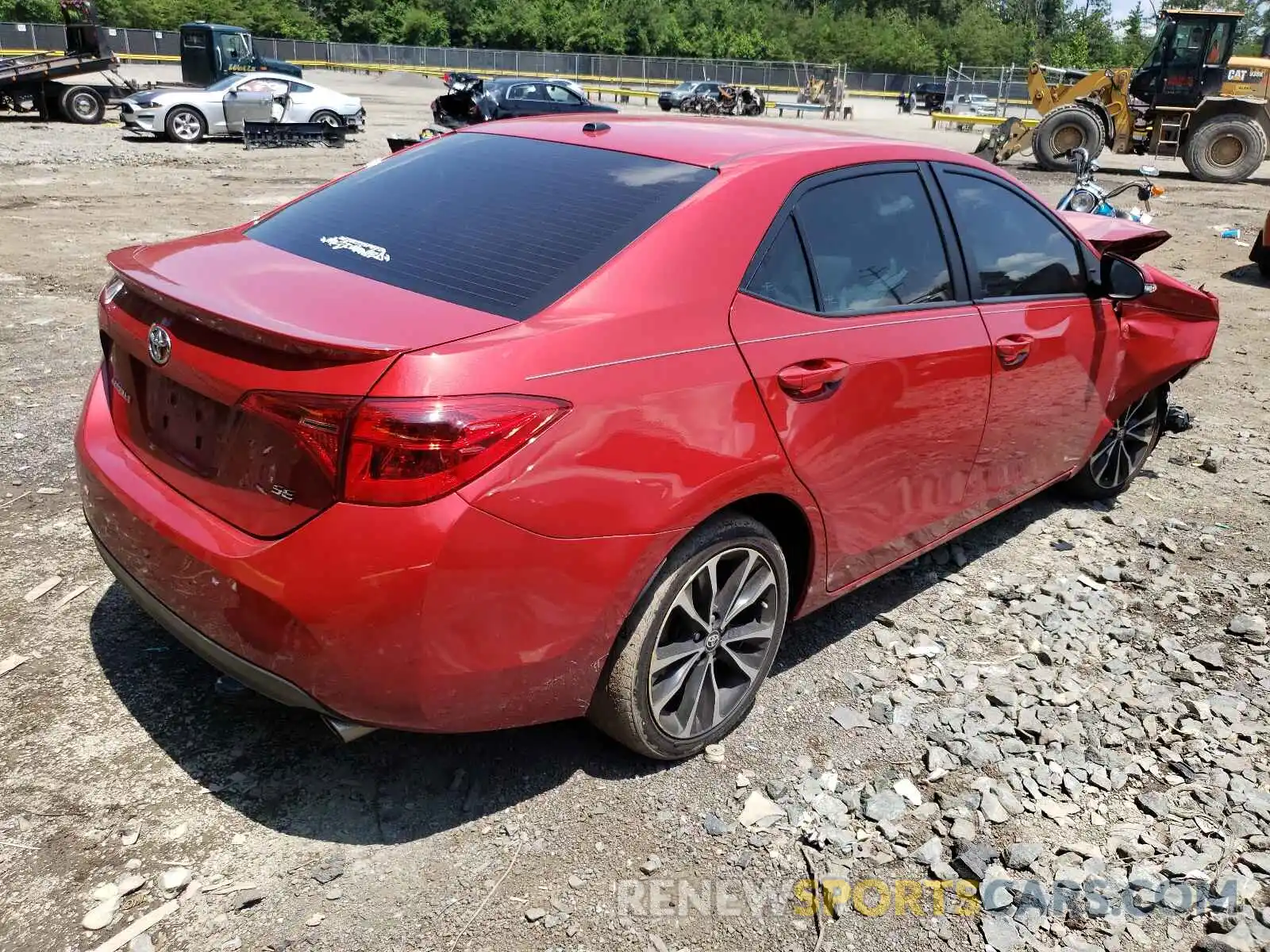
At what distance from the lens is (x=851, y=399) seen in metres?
2.95

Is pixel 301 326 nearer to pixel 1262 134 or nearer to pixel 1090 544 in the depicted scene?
pixel 1090 544

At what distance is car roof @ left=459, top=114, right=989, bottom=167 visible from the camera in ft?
9.85

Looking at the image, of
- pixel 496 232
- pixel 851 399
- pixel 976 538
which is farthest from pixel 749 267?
pixel 976 538

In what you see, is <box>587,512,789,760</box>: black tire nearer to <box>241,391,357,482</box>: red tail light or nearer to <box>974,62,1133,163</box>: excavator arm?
<box>241,391,357,482</box>: red tail light

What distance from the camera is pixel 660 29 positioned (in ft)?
249

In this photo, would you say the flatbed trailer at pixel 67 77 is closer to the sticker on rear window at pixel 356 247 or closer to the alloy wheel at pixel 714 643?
the sticker on rear window at pixel 356 247

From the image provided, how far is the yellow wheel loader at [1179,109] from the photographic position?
2105 centimetres

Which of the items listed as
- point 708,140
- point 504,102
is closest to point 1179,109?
point 504,102

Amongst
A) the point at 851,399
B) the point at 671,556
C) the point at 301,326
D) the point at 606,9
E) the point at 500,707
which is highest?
the point at 606,9

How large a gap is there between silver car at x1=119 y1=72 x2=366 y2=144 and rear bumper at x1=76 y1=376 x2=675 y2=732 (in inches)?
781

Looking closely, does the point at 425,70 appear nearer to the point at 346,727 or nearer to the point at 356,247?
the point at 356,247

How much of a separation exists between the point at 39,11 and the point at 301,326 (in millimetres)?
75859

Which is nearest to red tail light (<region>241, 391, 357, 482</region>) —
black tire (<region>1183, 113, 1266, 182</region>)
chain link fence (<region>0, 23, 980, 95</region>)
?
black tire (<region>1183, 113, 1266, 182</region>)

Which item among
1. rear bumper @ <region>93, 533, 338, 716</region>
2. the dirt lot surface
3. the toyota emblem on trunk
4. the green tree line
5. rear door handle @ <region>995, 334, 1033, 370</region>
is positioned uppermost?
the green tree line
